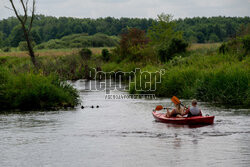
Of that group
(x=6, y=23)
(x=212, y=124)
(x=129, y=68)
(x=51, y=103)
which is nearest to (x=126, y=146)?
(x=212, y=124)

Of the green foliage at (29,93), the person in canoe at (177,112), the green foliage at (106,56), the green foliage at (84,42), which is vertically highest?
the green foliage at (84,42)

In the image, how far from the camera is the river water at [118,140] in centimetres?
1309

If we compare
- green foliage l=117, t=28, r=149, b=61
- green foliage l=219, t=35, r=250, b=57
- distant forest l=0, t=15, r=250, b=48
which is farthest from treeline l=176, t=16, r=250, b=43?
green foliage l=219, t=35, r=250, b=57

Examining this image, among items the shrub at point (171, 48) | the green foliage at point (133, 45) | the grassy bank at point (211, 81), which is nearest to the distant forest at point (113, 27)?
the green foliage at point (133, 45)

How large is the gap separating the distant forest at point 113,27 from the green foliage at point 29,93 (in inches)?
2902

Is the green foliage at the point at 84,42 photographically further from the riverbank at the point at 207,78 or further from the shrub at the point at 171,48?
the riverbank at the point at 207,78

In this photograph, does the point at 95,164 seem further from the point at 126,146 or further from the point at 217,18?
the point at 217,18

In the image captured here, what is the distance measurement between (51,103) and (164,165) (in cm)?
1206

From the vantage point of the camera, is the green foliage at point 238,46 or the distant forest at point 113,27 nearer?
the green foliage at point 238,46

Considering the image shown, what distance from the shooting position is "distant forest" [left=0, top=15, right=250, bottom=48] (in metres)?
100

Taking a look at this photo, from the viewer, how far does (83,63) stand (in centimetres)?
5009

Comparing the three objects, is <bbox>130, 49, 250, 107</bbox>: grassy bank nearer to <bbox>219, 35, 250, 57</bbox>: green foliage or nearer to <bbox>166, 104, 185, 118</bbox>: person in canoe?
<bbox>219, 35, 250, 57</bbox>: green foliage

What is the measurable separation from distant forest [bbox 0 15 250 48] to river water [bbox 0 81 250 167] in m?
76.3

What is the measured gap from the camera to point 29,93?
23188 millimetres
